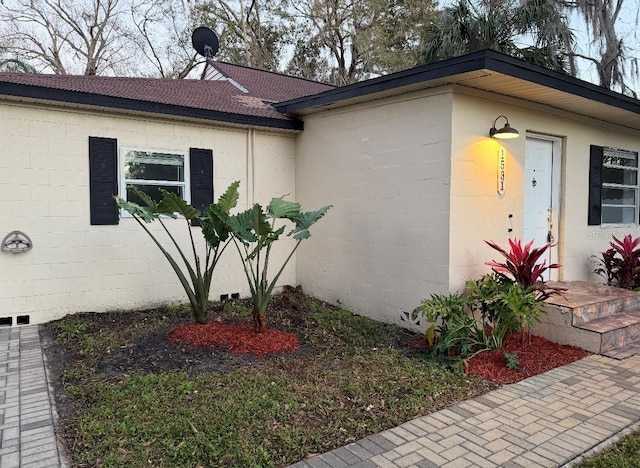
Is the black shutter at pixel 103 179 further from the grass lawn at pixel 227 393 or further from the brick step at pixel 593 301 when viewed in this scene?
the brick step at pixel 593 301

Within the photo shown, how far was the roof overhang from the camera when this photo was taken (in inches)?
175

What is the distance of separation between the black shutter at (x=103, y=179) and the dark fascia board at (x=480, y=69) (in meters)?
2.67

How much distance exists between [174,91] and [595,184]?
6.50 m

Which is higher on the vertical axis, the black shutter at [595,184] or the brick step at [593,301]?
the black shutter at [595,184]

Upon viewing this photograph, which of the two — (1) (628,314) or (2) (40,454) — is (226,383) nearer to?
(2) (40,454)

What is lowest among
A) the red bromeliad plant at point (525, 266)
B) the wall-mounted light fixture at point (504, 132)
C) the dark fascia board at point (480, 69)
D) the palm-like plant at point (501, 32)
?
the red bromeliad plant at point (525, 266)

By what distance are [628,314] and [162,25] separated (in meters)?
19.8

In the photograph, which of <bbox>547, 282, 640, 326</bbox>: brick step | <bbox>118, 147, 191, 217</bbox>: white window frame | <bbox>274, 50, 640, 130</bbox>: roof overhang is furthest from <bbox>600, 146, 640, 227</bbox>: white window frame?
<bbox>118, 147, 191, 217</bbox>: white window frame

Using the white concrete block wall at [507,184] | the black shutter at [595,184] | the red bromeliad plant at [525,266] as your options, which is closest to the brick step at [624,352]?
the red bromeliad plant at [525,266]

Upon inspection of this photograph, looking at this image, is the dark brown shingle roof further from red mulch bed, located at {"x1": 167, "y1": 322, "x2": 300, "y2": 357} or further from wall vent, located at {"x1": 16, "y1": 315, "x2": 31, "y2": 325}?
red mulch bed, located at {"x1": 167, "y1": 322, "x2": 300, "y2": 357}

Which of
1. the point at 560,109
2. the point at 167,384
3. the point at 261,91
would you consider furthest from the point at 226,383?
the point at 261,91

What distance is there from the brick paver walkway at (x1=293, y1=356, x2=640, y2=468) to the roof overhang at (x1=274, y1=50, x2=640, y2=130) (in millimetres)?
2988

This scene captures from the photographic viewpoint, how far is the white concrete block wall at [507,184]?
499 centimetres

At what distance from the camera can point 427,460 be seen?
8.60ft
